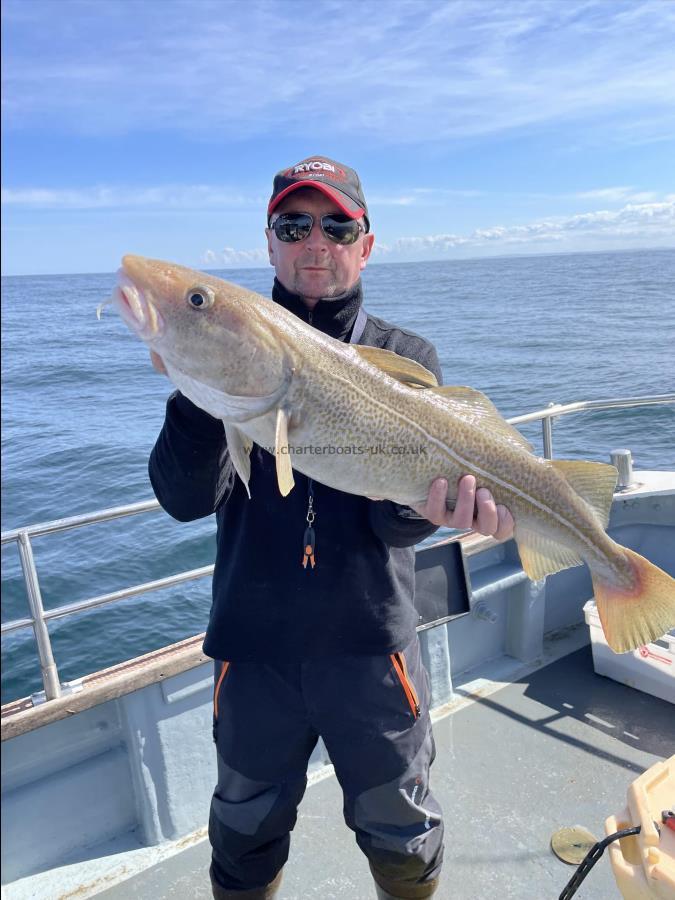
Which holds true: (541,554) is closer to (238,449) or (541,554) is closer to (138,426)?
(238,449)

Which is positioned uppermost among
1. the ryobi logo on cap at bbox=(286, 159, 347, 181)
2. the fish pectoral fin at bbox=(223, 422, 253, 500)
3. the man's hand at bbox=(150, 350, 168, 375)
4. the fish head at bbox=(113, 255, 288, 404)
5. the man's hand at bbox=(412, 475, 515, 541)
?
the ryobi logo on cap at bbox=(286, 159, 347, 181)

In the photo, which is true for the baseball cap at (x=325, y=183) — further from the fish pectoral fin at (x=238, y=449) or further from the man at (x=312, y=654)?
the fish pectoral fin at (x=238, y=449)

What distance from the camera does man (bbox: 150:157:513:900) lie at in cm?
261

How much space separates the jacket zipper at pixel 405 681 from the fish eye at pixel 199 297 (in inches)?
60.7

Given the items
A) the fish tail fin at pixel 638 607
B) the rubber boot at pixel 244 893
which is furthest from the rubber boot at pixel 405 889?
the fish tail fin at pixel 638 607

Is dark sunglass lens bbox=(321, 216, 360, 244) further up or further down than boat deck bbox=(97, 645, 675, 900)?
further up

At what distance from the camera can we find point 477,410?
276cm

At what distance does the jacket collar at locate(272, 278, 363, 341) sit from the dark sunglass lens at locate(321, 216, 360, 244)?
207 millimetres

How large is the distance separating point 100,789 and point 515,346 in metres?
24.3

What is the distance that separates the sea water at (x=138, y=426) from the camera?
10.0 metres

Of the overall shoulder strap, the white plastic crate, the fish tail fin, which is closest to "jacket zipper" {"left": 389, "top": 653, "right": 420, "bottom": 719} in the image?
the fish tail fin

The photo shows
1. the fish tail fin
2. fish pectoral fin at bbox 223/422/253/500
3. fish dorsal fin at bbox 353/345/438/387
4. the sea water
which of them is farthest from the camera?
the sea water

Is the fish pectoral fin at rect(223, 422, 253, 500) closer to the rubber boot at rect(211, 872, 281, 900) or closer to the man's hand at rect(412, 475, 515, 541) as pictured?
the man's hand at rect(412, 475, 515, 541)

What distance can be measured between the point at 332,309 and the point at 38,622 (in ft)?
7.58
